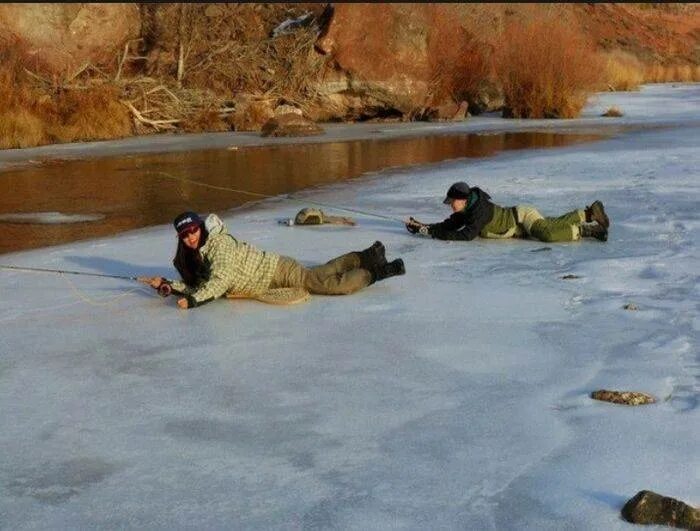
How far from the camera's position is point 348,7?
28.0 metres

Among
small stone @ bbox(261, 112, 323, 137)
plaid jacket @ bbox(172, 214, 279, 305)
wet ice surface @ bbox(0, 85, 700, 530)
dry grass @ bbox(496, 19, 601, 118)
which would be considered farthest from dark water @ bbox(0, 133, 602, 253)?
dry grass @ bbox(496, 19, 601, 118)

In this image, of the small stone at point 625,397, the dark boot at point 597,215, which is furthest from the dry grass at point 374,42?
the small stone at point 625,397

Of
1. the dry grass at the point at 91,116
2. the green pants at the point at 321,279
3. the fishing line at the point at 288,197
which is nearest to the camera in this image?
the green pants at the point at 321,279

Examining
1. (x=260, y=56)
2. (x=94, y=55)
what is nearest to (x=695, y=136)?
(x=260, y=56)

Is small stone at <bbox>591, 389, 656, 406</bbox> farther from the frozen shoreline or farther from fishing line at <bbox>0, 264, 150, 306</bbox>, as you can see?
the frozen shoreline

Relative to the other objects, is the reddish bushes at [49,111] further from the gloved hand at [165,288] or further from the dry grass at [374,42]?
the gloved hand at [165,288]

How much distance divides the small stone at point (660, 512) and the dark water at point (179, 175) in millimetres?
7377

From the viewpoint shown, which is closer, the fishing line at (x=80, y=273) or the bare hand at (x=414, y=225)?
the fishing line at (x=80, y=273)

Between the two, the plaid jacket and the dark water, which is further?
the dark water

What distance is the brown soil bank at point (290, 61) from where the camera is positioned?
25.4 meters

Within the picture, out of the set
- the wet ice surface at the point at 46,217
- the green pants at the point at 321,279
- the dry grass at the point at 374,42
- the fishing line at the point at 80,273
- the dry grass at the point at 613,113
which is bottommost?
the wet ice surface at the point at 46,217

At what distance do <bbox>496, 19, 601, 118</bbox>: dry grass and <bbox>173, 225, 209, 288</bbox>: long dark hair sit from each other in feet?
68.6

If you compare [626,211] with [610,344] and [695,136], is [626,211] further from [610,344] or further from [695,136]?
[695,136]

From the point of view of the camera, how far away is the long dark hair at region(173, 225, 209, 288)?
7.00m
